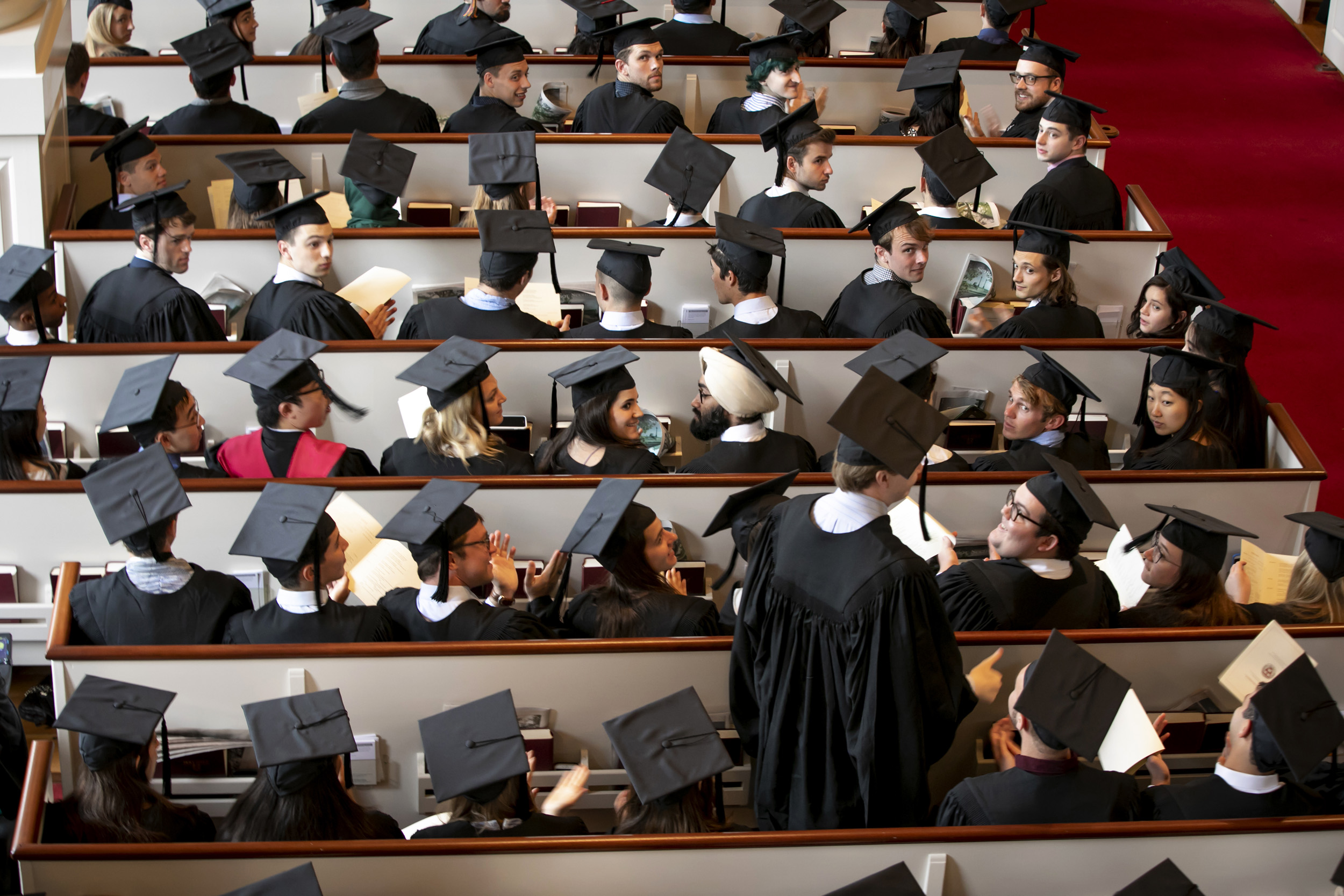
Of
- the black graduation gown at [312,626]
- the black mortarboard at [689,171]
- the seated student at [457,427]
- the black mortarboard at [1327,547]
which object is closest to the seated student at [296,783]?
the black graduation gown at [312,626]

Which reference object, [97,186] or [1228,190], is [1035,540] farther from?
[1228,190]

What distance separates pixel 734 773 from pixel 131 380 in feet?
7.73

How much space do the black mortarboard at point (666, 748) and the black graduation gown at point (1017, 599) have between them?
0.93 meters

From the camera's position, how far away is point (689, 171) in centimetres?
559

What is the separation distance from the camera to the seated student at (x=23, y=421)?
13.1 ft

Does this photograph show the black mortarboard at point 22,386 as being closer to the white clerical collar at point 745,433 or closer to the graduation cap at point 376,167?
the graduation cap at point 376,167

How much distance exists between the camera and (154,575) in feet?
11.6

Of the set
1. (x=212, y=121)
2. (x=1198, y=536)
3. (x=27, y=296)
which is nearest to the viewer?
(x=1198, y=536)

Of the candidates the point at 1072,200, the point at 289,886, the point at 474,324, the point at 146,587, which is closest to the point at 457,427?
the point at 474,324

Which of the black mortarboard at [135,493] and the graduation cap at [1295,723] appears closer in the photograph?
the graduation cap at [1295,723]

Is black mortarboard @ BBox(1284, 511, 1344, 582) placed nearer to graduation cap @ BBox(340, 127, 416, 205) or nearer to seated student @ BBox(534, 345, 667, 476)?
seated student @ BBox(534, 345, 667, 476)

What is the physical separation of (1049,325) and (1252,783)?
8.20 ft

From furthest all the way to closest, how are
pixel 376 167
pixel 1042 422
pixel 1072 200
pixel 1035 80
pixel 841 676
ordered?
pixel 1035 80 → pixel 1072 200 → pixel 376 167 → pixel 1042 422 → pixel 841 676

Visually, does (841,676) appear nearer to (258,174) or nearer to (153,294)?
(153,294)
